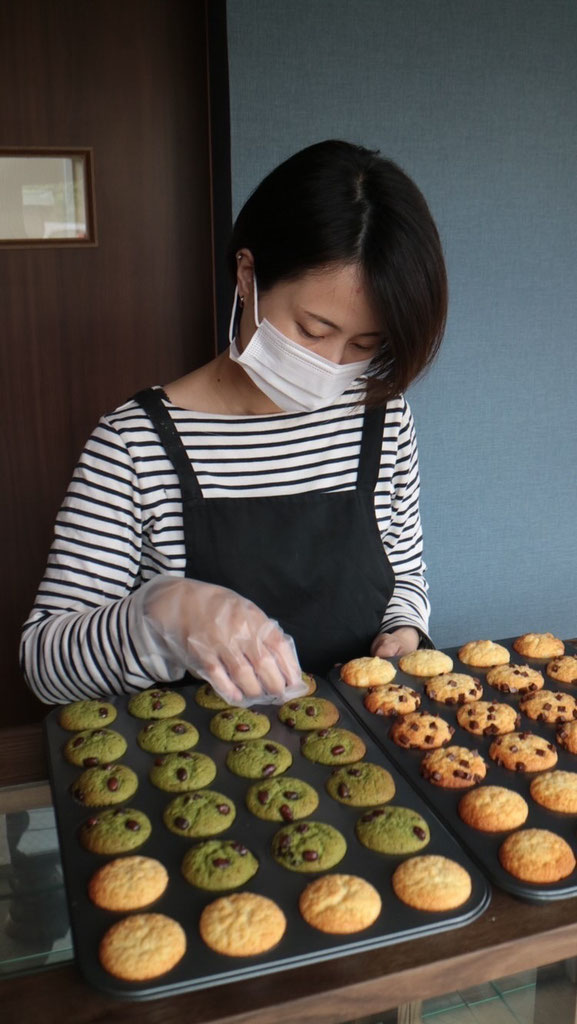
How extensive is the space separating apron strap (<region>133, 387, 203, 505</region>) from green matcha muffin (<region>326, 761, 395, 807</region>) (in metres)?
0.50

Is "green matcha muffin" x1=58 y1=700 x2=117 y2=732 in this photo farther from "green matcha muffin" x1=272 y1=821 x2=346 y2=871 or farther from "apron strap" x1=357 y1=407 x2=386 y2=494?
"apron strap" x1=357 y1=407 x2=386 y2=494

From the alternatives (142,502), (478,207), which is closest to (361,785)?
(142,502)

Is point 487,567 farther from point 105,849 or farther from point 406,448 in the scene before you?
point 105,849

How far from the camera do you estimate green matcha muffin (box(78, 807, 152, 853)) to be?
926 millimetres

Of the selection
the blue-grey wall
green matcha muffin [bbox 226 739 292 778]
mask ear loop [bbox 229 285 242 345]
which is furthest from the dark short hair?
the blue-grey wall

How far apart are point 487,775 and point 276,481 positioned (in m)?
0.60

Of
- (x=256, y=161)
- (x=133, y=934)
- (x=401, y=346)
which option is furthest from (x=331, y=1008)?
(x=256, y=161)

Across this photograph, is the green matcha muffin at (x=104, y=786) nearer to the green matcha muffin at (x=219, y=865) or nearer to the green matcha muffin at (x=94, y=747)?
the green matcha muffin at (x=94, y=747)

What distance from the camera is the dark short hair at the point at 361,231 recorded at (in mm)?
1189

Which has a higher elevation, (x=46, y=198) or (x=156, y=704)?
(x=46, y=198)

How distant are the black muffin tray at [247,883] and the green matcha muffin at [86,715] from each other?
1cm

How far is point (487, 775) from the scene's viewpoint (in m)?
1.09

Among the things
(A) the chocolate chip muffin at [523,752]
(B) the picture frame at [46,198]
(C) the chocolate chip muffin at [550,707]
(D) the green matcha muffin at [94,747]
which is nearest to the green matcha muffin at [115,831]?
(D) the green matcha muffin at [94,747]

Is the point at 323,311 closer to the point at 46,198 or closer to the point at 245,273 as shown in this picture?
the point at 245,273
